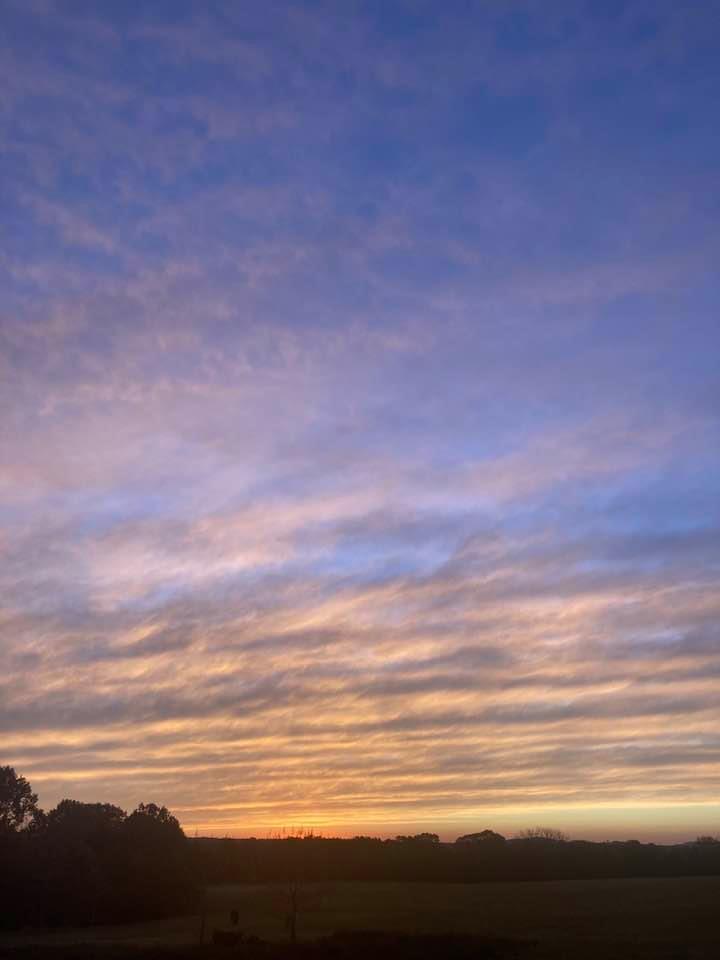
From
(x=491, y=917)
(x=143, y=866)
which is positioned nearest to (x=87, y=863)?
(x=143, y=866)

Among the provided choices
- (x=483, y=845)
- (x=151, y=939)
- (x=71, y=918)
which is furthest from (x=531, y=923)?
(x=483, y=845)

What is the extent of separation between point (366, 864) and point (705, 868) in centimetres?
4875

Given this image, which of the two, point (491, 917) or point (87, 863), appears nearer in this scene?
point (491, 917)

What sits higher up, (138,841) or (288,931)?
(138,841)

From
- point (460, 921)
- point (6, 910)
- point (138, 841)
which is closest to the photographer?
point (460, 921)

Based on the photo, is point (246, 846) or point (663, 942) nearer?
point (663, 942)

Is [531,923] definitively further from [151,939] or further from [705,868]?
[705,868]

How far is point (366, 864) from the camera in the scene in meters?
135

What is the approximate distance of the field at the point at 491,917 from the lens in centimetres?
5697

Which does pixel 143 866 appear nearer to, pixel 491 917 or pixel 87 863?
pixel 87 863

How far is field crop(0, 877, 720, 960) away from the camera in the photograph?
56969mm

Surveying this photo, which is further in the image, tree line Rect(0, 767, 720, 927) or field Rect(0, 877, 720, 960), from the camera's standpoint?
tree line Rect(0, 767, 720, 927)

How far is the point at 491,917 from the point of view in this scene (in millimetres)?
75438

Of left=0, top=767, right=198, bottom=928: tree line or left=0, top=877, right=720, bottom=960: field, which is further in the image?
left=0, top=767, right=198, bottom=928: tree line
